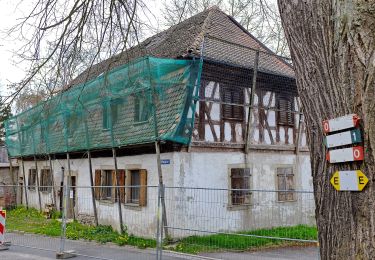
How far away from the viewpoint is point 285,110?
1540 centimetres

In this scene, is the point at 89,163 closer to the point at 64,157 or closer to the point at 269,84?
the point at 64,157

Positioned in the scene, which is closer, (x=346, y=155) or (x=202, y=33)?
(x=346, y=155)

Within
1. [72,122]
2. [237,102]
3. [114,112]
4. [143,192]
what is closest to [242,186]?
[237,102]

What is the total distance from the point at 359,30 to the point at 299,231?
6146 millimetres

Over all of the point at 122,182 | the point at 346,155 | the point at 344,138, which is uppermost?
the point at 344,138

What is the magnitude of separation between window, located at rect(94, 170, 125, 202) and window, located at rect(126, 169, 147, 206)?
1.05 ft

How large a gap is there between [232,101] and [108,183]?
18.1 feet

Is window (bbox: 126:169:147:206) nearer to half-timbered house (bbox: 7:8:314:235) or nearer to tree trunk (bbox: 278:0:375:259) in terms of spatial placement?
half-timbered house (bbox: 7:8:314:235)

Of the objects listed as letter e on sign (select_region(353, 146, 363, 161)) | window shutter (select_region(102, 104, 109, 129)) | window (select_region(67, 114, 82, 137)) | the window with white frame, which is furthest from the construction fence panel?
the window with white frame

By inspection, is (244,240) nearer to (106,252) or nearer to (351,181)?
(106,252)

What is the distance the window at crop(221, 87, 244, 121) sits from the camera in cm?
1362

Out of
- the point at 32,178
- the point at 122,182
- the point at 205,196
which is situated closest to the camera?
the point at 205,196

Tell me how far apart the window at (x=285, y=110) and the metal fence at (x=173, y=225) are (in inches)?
108

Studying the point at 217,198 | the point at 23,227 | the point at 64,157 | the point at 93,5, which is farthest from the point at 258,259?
the point at 64,157
